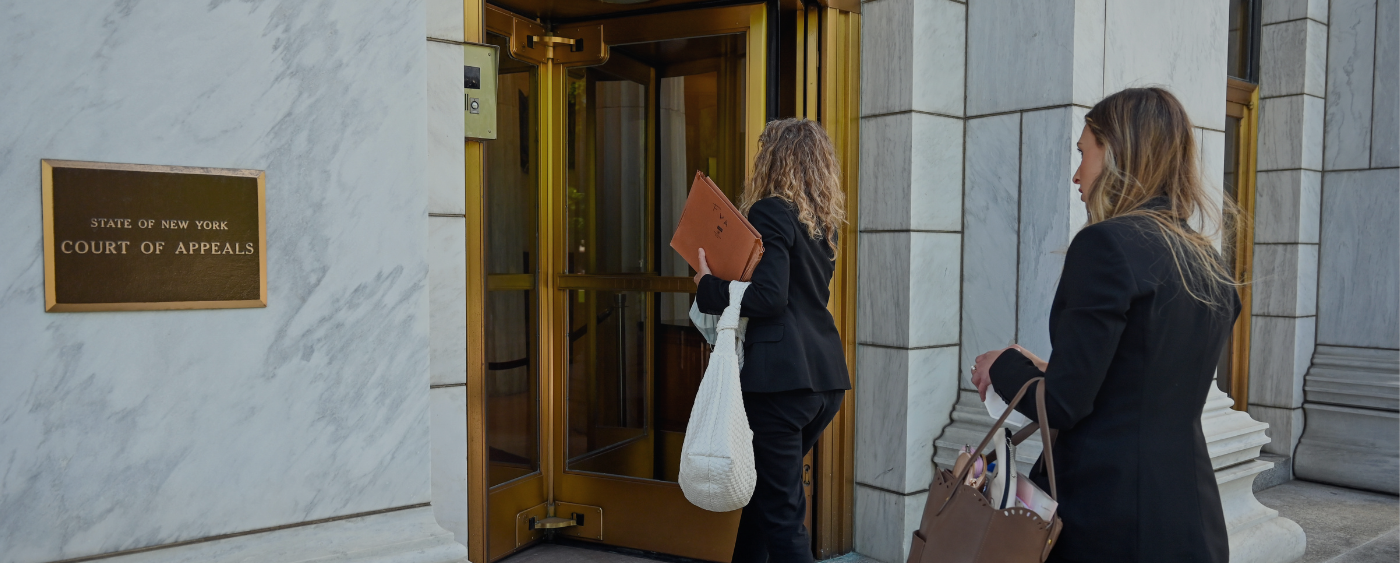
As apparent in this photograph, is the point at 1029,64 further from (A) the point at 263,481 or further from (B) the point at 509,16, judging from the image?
(A) the point at 263,481

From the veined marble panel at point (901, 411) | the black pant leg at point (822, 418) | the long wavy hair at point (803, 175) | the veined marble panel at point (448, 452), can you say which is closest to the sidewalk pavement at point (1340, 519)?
the veined marble panel at point (901, 411)

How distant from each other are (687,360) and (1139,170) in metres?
2.70

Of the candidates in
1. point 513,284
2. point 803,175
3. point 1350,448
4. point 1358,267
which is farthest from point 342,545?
point 1358,267

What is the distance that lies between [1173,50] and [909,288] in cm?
159

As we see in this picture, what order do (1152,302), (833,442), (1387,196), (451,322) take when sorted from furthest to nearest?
(1387,196) → (833,442) → (451,322) → (1152,302)

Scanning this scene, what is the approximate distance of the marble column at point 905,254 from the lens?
13.1 feet

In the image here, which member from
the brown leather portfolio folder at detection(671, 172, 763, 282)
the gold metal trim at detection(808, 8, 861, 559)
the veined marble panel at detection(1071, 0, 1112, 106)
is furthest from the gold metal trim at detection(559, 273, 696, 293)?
the veined marble panel at detection(1071, 0, 1112, 106)

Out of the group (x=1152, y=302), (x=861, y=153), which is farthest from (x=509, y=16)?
(x=1152, y=302)

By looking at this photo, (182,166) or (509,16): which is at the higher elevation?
(509,16)

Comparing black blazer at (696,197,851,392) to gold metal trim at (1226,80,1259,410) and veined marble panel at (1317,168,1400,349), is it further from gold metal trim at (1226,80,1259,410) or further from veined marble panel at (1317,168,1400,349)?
veined marble panel at (1317,168,1400,349)

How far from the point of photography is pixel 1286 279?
19.0ft

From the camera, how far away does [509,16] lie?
4137mm

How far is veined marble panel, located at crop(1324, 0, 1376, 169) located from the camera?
5676 millimetres

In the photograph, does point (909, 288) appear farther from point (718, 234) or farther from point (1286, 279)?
point (1286, 279)
